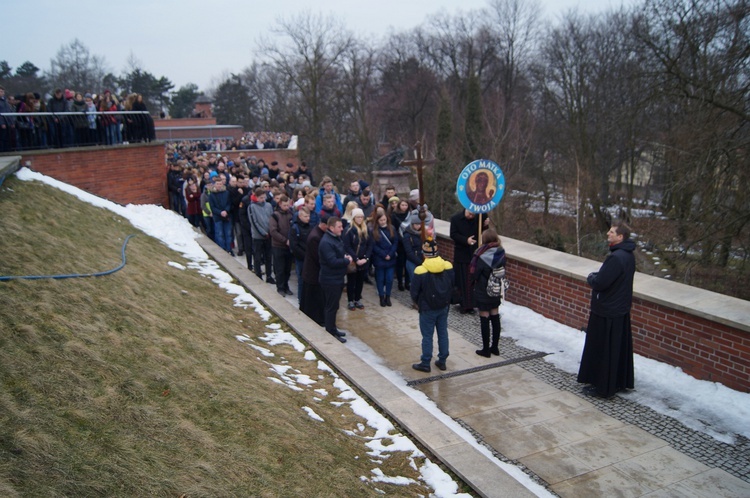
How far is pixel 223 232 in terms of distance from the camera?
13156 millimetres

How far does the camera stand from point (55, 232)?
8453 millimetres

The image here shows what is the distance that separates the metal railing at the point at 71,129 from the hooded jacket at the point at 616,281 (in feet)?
39.6

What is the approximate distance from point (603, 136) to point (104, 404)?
108ft

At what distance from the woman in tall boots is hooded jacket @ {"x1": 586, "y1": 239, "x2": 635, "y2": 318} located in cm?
132

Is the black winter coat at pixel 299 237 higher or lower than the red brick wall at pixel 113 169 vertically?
lower

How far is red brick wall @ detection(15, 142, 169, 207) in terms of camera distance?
13.4 metres

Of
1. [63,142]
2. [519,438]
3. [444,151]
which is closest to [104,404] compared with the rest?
[519,438]

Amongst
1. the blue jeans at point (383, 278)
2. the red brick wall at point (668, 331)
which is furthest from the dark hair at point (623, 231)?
the blue jeans at point (383, 278)

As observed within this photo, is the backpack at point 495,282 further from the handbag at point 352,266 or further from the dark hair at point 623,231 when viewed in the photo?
the handbag at point 352,266

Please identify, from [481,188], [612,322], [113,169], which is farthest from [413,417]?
[113,169]

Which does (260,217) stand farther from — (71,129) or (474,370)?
(71,129)

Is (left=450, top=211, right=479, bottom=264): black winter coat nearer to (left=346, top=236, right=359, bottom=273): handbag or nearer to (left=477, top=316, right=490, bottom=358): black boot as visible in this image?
(left=346, top=236, right=359, bottom=273): handbag

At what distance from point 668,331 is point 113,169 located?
504 inches

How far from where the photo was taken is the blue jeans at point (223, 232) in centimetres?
1306
